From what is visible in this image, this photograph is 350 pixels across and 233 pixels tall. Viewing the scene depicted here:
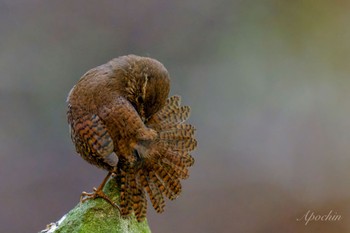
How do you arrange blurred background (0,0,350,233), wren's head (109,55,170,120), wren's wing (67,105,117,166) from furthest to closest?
blurred background (0,0,350,233)
wren's head (109,55,170,120)
wren's wing (67,105,117,166)

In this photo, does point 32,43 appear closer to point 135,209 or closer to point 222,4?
point 222,4

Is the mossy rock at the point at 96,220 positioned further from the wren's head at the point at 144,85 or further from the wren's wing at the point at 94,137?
the wren's head at the point at 144,85

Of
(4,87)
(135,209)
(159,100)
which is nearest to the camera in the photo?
(135,209)

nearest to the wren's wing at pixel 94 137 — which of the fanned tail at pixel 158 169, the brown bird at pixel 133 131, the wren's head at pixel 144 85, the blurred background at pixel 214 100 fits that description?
the brown bird at pixel 133 131

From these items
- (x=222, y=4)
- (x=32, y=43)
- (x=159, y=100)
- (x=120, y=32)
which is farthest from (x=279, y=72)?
(x=159, y=100)
